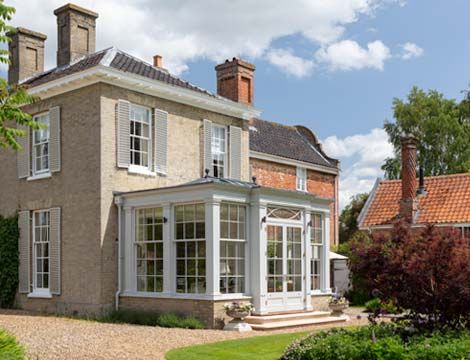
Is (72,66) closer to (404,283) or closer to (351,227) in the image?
(404,283)

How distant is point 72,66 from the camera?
71.7ft

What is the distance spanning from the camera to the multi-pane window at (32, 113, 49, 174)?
828 inches

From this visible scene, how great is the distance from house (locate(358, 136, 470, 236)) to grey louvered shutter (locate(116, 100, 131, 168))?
37.6 ft

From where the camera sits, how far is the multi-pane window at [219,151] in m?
22.4

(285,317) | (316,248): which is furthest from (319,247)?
(285,317)

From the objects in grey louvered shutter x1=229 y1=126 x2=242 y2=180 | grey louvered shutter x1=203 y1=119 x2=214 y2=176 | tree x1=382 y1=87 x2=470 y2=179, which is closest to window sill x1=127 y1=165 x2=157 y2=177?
grey louvered shutter x1=203 y1=119 x2=214 y2=176

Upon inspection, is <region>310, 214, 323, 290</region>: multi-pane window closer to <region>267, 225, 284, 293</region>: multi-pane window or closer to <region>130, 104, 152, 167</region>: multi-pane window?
<region>267, 225, 284, 293</region>: multi-pane window

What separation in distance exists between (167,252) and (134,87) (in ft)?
17.6

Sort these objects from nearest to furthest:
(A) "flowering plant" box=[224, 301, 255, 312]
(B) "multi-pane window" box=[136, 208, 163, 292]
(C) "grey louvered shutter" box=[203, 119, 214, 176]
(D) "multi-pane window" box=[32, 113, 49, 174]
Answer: (A) "flowering plant" box=[224, 301, 255, 312] → (B) "multi-pane window" box=[136, 208, 163, 292] → (D) "multi-pane window" box=[32, 113, 49, 174] → (C) "grey louvered shutter" box=[203, 119, 214, 176]

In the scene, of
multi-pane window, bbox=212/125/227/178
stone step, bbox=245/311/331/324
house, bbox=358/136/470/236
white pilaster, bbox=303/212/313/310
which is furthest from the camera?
house, bbox=358/136/470/236

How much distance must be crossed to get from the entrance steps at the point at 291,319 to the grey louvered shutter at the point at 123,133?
6.08 m

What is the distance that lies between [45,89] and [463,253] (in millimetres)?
14048

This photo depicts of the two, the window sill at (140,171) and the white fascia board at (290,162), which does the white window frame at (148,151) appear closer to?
the window sill at (140,171)

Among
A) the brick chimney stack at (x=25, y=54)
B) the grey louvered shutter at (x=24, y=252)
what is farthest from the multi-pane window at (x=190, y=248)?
the brick chimney stack at (x=25, y=54)
